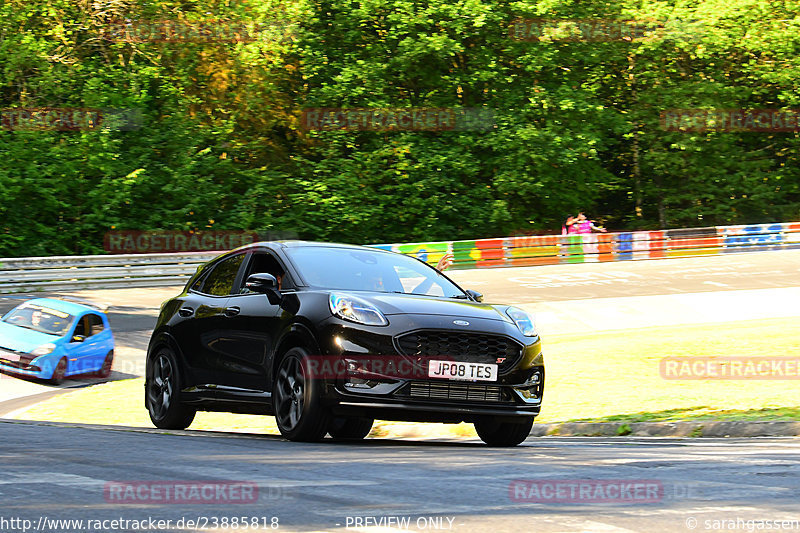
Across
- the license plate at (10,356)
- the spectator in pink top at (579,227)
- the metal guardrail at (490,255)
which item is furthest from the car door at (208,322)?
the spectator in pink top at (579,227)

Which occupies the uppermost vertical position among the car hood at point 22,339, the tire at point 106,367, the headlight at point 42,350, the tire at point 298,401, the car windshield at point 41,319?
the tire at point 298,401

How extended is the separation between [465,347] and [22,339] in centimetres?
1187

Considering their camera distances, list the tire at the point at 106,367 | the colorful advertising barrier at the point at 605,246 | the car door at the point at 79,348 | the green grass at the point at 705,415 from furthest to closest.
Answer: the colorful advertising barrier at the point at 605,246 < the tire at the point at 106,367 < the car door at the point at 79,348 < the green grass at the point at 705,415

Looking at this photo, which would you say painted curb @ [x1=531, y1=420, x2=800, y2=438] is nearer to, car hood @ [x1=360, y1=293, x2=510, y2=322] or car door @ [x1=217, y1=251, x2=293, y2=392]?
car hood @ [x1=360, y1=293, x2=510, y2=322]

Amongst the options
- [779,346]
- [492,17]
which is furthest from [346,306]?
[492,17]

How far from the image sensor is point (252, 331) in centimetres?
959

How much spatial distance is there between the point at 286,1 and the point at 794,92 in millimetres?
21516

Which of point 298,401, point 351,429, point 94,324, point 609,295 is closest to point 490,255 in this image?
point 609,295

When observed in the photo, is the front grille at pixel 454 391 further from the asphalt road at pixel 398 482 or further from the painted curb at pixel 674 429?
the painted curb at pixel 674 429

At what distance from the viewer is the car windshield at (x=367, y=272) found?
377 inches

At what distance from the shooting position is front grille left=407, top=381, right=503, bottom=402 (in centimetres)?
876

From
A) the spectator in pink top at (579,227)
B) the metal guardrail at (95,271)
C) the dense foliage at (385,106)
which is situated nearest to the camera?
the metal guardrail at (95,271)

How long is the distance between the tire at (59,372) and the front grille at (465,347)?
11.4 m

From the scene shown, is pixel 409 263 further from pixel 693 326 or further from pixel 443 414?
pixel 693 326
